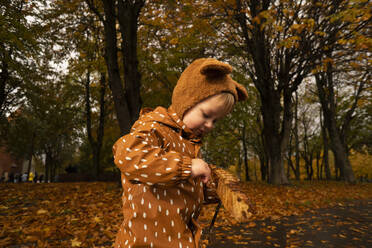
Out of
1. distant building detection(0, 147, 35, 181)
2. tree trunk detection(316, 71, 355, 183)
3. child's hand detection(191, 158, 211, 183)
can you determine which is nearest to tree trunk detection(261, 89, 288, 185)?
tree trunk detection(316, 71, 355, 183)

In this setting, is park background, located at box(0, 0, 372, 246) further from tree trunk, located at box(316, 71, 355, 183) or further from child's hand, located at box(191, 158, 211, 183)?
child's hand, located at box(191, 158, 211, 183)

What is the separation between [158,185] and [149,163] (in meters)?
0.28

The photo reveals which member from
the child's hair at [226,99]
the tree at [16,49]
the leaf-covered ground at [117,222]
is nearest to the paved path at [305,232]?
the leaf-covered ground at [117,222]

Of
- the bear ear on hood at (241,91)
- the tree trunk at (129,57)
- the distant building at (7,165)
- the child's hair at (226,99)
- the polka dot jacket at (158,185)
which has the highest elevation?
the tree trunk at (129,57)

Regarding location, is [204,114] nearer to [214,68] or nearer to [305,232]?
[214,68]

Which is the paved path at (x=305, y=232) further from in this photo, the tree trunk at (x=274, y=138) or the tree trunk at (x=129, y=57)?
the tree trunk at (x=274, y=138)

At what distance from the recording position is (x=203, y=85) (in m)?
1.66

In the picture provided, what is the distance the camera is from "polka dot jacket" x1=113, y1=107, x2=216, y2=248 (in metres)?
1.29

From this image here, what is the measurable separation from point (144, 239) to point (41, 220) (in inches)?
208

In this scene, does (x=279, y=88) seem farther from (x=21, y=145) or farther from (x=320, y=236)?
(x=21, y=145)

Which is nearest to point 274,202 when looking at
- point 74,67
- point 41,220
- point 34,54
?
point 41,220

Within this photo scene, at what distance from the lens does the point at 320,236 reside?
4.95m

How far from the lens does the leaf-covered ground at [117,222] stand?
4.57 meters

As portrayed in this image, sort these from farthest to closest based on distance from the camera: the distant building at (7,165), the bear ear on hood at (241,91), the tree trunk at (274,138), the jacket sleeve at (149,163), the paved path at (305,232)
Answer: the distant building at (7,165)
the tree trunk at (274,138)
the paved path at (305,232)
the bear ear on hood at (241,91)
the jacket sleeve at (149,163)
